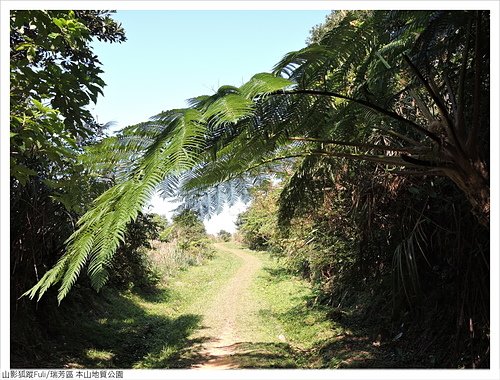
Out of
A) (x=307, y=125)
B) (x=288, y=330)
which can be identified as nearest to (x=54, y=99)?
(x=307, y=125)

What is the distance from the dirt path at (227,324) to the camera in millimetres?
5948

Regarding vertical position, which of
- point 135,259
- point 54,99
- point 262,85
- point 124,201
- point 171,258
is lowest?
point 171,258

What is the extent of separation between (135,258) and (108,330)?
310cm

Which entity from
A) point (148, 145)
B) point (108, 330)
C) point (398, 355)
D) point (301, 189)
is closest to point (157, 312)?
point (108, 330)

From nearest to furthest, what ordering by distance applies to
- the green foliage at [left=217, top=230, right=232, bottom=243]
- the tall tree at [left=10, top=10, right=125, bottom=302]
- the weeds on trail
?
the tall tree at [left=10, top=10, right=125, bottom=302]
the weeds on trail
the green foliage at [left=217, top=230, right=232, bottom=243]

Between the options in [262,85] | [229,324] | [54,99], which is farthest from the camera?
[229,324]

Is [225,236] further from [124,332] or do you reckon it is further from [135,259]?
[124,332]

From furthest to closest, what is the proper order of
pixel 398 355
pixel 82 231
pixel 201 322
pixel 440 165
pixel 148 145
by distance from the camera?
pixel 201 322
pixel 398 355
pixel 440 165
pixel 148 145
pixel 82 231

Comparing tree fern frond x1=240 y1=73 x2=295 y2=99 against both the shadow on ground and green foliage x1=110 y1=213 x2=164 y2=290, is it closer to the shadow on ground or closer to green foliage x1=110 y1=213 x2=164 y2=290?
the shadow on ground

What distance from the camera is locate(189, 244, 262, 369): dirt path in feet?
19.5

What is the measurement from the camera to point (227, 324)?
8461mm

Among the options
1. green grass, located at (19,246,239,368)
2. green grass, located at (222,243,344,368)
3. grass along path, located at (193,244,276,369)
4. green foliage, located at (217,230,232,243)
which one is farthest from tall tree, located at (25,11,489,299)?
green foliage, located at (217,230,232,243)

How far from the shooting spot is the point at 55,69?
2.91 meters

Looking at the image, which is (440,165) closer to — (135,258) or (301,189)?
(301,189)
